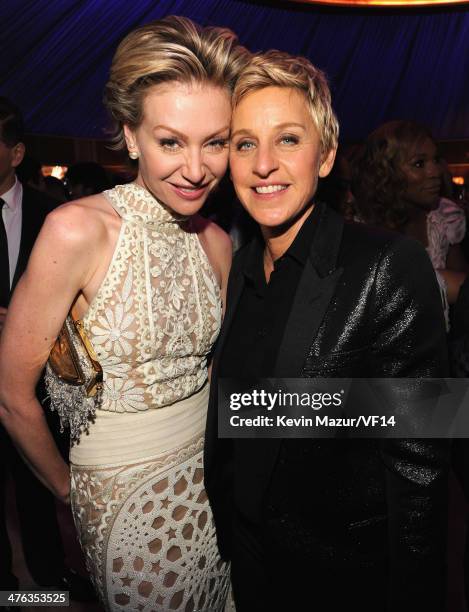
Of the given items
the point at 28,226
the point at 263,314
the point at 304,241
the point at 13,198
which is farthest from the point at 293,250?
the point at 13,198

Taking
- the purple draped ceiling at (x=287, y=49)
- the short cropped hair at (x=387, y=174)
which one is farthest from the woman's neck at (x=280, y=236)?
the purple draped ceiling at (x=287, y=49)

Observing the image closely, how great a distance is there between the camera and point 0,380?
1.36m

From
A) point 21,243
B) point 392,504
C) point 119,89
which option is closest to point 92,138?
point 21,243

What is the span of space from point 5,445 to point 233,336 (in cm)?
157

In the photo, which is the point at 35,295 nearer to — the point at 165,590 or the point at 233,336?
the point at 233,336

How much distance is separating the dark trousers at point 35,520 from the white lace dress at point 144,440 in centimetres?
117

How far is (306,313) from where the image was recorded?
117cm

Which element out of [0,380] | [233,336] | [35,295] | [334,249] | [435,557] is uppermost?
[334,249]

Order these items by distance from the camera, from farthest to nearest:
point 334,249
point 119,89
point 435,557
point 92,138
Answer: point 92,138 < point 119,89 < point 334,249 < point 435,557

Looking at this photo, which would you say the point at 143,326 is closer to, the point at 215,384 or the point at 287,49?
the point at 215,384

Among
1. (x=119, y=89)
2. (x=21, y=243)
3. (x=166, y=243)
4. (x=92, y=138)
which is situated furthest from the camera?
(x=92, y=138)

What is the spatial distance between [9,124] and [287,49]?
767cm

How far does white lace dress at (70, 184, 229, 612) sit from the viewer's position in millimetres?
1352

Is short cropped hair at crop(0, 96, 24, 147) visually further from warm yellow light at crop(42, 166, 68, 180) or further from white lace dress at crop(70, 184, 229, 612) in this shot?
warm yellow light at crop(42, 166, 68, 180)
